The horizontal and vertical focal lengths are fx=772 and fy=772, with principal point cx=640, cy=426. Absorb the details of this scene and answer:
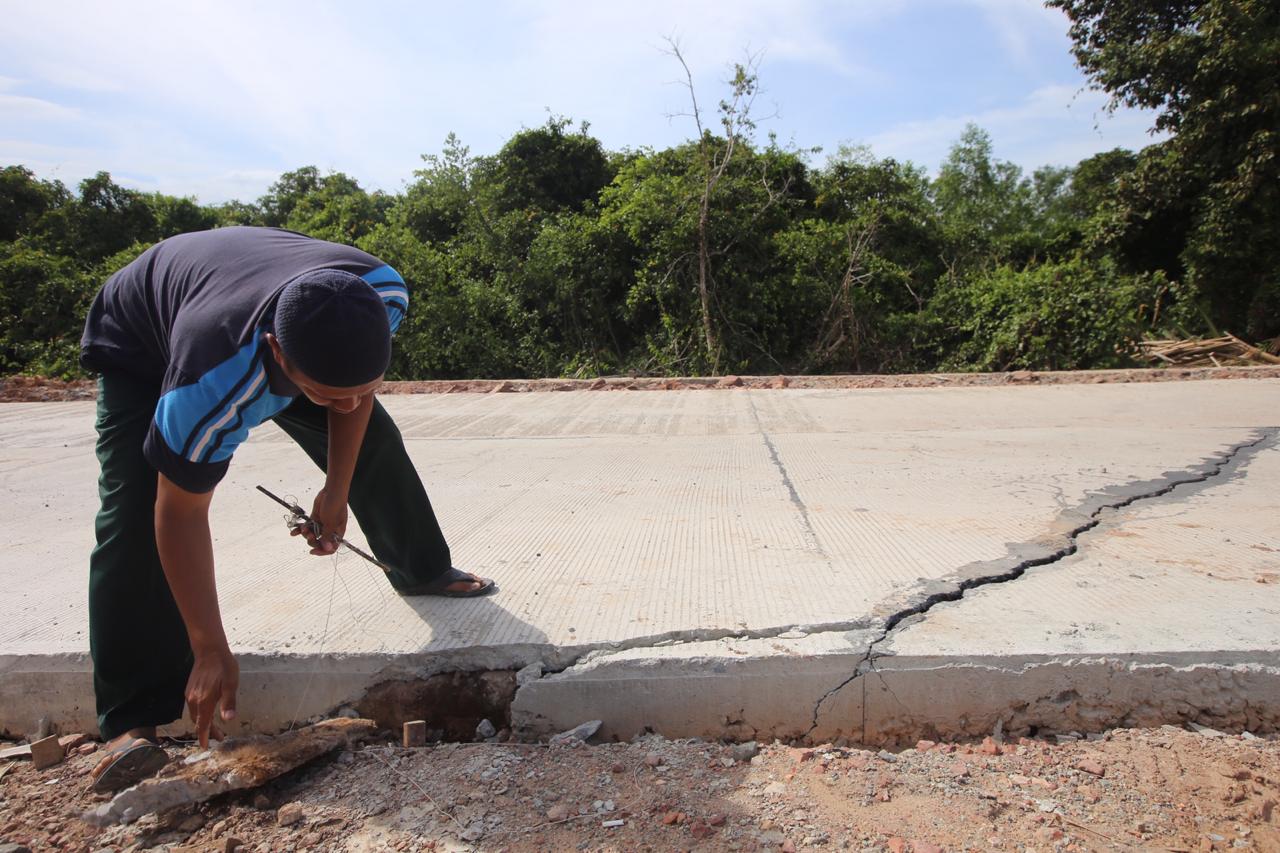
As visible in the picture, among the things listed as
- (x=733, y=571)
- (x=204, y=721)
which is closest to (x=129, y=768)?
(x=204, y=721)

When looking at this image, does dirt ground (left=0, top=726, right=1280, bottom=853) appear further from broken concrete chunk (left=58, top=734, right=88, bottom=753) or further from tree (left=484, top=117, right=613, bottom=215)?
tree (left=484, top=117, right=613, bottom=215)

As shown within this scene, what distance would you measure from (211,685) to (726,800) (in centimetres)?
124

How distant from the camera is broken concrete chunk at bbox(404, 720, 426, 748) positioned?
204 centimetres

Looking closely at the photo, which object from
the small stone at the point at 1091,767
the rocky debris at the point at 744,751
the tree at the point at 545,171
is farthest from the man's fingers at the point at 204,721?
the tree at the point at 545,171

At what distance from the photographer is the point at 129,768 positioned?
187 centimetres

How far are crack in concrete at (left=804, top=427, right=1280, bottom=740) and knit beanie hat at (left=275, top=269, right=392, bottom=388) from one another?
1.42m

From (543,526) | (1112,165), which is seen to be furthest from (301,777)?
(1112,165)

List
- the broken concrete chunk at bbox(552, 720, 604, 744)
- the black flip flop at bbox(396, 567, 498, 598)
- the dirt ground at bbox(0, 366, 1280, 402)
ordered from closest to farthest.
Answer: the broken concrete chunk at bbox(552, 720, 604, 744) < the black flip flop at bbox(396, 567, 498, 598) < the dirt ground at bbox(0, 366, 1280, 402)

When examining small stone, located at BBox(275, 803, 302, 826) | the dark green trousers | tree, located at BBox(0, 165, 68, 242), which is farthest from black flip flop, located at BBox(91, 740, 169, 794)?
tree, located at BBox(0, 165, 68, 242)

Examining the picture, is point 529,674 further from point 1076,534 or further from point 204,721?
point 1076,534

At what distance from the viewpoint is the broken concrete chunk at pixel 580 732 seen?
201cm

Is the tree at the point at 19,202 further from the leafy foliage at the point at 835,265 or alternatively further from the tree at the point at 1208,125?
the tree at the point at 1208,125

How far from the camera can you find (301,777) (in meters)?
1.89

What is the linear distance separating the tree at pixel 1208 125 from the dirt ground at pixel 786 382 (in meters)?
4.19
